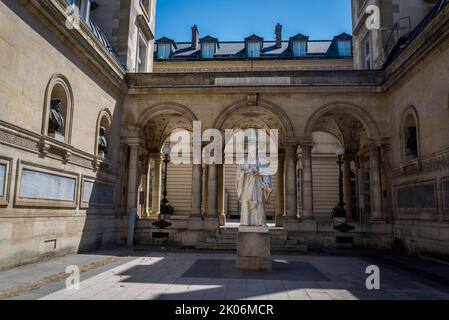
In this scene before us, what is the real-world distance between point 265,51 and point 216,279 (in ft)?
103

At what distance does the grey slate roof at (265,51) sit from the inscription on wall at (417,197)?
22.3 m

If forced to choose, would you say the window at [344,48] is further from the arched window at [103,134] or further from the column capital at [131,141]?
the arched window at [103,134]

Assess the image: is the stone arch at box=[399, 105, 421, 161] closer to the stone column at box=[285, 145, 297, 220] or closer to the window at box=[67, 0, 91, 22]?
the stone column at box=[285, 145, 297, 220]

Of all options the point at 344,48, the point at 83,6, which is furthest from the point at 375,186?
the point at 344,48

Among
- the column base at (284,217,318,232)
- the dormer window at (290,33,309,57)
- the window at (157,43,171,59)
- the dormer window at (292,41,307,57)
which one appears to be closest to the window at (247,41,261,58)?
the dormer window at (290,33,309,57)

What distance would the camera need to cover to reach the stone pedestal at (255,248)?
31.7 feet

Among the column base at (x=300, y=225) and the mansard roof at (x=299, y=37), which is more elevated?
the mansard roof at (x=299, y=37)

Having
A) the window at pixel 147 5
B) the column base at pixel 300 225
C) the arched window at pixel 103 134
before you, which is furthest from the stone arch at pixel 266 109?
the window at pixel 147 5

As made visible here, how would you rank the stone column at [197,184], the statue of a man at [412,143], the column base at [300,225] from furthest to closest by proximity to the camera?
the stone column at [197,184] < the column base at [300,225] < the statue of a man at [412,143]

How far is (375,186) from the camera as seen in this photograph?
16203 mm

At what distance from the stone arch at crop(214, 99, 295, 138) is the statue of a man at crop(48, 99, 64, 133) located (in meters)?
7.00

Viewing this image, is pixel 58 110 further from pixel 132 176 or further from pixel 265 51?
pixel 265 51

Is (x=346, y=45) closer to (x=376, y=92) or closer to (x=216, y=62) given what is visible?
(x=216, y=62)

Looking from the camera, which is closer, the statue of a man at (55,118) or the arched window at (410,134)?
the statue of a man at (55,118)
